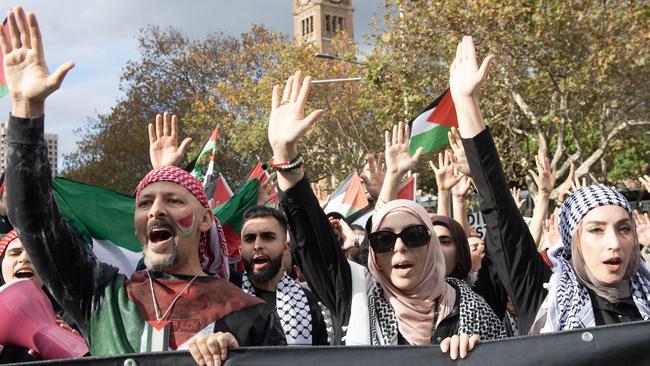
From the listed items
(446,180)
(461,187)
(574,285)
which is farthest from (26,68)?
(461,187)

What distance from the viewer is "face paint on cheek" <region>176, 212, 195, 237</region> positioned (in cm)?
306

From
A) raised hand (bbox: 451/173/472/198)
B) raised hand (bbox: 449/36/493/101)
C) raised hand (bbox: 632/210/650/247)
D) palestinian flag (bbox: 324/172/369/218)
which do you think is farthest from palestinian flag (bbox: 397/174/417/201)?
raised hand (bbox: 449/36/493/101)

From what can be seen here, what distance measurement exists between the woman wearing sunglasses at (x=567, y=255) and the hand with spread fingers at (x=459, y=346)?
0.58m

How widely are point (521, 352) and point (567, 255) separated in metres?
0.79

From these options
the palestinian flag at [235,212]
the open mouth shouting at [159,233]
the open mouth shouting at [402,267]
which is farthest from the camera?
the palestinian flag at [235,212]

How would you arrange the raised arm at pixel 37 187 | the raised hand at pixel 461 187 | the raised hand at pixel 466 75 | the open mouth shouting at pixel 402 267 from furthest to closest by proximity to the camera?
the raised hand at pixel 461 187
the raised hand at pixel 466 75
the open mouth shouting at pixel 402 267
the raised arm at pixel 37 187

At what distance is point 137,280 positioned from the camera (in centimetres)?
299

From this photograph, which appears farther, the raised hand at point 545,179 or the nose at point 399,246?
the raised hand at point 545,179

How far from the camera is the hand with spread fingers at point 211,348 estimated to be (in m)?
2.47

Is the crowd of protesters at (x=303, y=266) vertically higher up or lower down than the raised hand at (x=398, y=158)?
lower down

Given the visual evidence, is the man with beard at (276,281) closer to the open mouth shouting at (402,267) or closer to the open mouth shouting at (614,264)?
the open mouth shouting at (402,267)

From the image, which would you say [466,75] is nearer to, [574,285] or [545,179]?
[574,285]

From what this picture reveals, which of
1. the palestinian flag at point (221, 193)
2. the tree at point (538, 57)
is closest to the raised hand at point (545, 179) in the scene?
the palestinian flag at point (221, 193)

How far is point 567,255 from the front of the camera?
3385 millimetres
